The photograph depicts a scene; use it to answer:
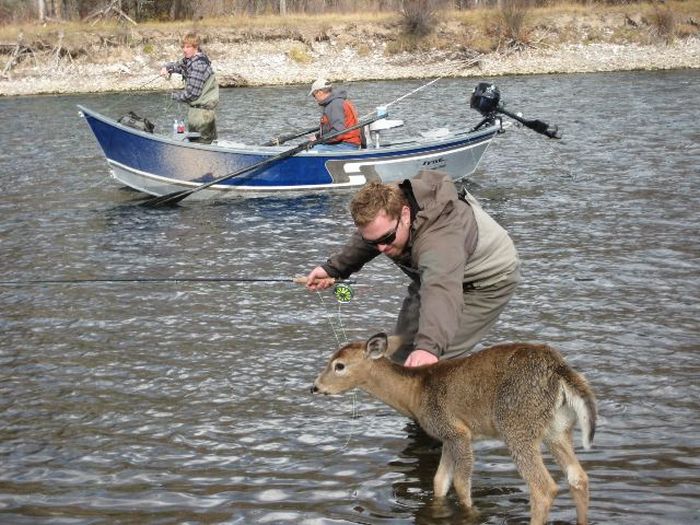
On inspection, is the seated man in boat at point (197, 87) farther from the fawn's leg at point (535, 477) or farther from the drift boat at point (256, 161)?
the fawn's leg at point (535, 477)

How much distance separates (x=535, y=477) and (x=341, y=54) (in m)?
47.3

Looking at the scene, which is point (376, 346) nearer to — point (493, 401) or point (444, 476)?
point (493, 401)

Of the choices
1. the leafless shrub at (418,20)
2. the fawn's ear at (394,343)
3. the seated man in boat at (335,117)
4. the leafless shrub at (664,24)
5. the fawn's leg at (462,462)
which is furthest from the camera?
the leafless shrub at (418,20)

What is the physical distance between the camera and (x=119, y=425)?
8.38 m

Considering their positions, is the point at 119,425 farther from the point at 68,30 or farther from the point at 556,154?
the point at 68,30

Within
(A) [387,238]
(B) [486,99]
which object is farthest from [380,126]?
(A) [387,238]

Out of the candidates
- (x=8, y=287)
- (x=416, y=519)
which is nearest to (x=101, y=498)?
(x=416, y=519)

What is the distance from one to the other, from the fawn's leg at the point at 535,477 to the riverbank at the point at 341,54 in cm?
4130

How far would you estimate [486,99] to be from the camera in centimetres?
1889

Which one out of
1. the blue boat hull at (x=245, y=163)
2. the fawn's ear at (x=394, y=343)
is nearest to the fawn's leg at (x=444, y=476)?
the fawn's ear at (x=394, y=343)

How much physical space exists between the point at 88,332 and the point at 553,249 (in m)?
6.62

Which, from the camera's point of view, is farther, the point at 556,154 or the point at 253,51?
the point at 253,51

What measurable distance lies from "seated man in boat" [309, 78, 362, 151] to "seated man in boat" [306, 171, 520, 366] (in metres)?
10.7

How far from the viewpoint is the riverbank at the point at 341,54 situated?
46.6 meters
